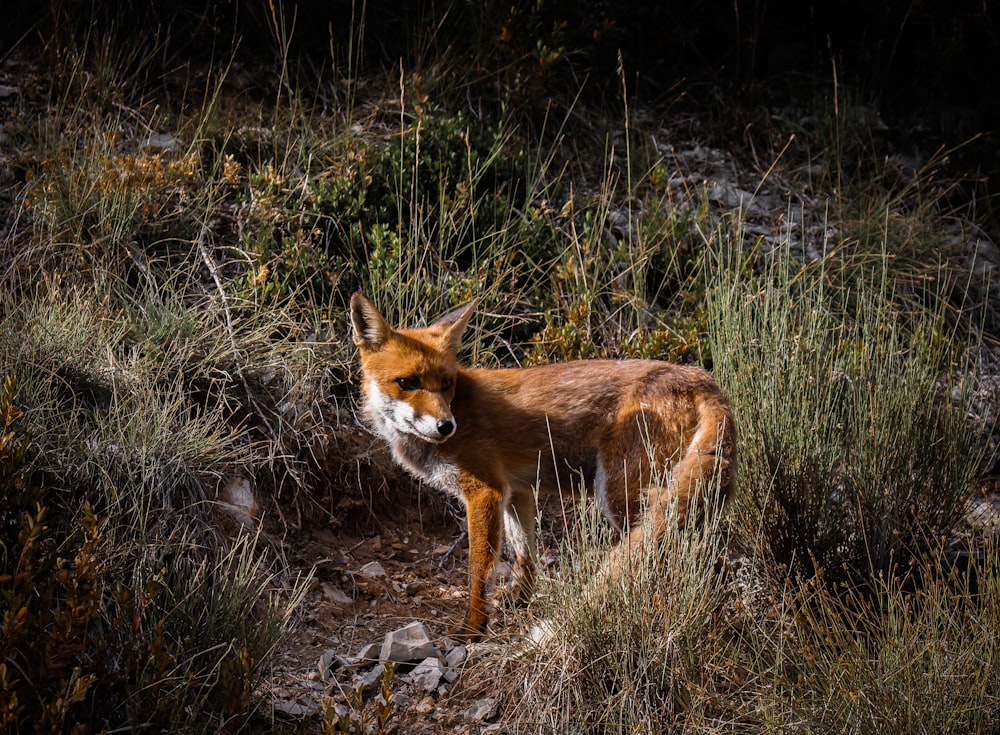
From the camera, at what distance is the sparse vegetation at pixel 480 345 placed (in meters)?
3.34

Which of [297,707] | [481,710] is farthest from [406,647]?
[297,707]

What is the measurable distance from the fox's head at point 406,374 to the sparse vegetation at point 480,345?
760mm

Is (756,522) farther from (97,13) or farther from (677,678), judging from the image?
(97,13)

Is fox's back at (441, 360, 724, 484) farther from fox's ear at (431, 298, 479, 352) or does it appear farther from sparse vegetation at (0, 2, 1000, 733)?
sparse vegetation at (0, 2, 1000, 733)

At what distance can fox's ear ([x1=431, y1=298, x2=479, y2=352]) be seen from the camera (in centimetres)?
469

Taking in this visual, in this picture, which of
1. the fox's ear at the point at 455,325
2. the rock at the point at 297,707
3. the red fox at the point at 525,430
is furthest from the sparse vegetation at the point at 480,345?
the fox's ear at the point at 455,325

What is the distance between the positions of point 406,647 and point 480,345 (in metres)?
2.38

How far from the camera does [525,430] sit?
452 centimetres

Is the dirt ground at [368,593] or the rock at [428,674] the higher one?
the rock at [428,674]

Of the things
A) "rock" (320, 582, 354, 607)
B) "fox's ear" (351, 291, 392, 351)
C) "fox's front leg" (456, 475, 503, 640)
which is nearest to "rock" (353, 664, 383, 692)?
"fox's front leg" (456, 475, 503, 640)

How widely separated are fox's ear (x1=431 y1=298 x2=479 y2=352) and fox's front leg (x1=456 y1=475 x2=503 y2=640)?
30.7 inches

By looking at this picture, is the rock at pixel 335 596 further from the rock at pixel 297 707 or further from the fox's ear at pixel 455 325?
the fox's ear at pixel 455 325

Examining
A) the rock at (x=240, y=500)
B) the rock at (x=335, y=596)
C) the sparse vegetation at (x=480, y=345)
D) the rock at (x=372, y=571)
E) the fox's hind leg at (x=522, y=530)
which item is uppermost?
the sparse vegetation at (x=480, y=345)

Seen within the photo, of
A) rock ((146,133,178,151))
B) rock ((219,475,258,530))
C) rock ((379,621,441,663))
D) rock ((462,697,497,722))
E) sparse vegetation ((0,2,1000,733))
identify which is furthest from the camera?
rock ((146,133,178,151))
